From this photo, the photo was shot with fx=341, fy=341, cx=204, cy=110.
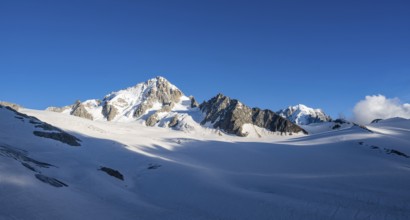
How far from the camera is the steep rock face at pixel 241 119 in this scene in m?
167


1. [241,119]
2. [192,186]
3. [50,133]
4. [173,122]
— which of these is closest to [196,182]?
[192,186]

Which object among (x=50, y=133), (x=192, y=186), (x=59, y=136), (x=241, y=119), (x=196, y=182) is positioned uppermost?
(x=241, y=119)

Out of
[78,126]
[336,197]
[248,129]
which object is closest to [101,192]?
[336,197]

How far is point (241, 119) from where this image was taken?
172125 mm

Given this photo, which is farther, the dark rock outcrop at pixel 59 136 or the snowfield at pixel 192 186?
the dark rock outcrop at pixel 59 136

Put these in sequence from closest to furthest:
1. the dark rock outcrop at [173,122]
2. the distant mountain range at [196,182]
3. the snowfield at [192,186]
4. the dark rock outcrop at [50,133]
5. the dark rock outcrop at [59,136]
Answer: the snowfield at [192,186]
the distant mountain range at [196,182]
the dark rock outcrop at [59,136]
the dark rock outcrop at [50,133]
the dark rock outcrop at [173,122]

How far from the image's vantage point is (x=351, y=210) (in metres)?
26.5

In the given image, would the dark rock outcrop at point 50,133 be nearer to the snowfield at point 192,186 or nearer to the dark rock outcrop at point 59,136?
the dark rock outcrop at point 59,136

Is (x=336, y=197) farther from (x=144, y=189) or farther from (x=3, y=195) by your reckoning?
(x=3, y=195)

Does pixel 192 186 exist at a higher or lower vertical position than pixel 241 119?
lower

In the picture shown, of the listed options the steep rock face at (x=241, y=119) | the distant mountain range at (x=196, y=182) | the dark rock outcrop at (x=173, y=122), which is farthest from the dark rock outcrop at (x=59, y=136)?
the dark rock outcrop at (x=173, y=122)

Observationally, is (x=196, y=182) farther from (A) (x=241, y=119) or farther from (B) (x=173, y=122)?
(B) (x=173, y=122)

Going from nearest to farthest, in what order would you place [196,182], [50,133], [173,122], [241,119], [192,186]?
[192,186]
[196,182]
[50,133]
[241,119]
[173,122]

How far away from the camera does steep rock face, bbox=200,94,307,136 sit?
16662cm
